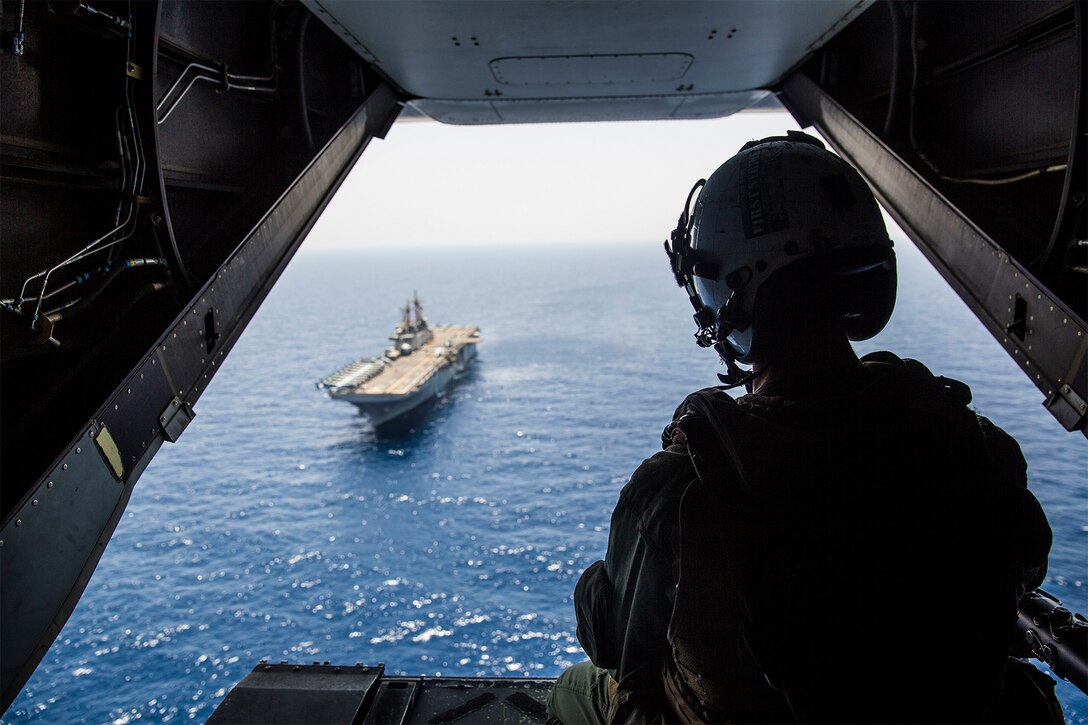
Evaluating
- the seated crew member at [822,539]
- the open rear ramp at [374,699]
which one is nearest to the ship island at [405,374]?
the open rear ramp at [374,699]

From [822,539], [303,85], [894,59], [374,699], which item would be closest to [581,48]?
[303,85]

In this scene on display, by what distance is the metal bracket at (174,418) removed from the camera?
2.91m

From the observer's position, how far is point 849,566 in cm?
139

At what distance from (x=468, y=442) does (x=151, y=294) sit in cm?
3446

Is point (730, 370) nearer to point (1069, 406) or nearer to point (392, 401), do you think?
point (1069, 406)

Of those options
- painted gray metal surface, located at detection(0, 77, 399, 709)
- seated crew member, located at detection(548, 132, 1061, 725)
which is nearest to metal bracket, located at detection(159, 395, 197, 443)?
painted gray metal surface, located at detection(0, 77, 399, 709)

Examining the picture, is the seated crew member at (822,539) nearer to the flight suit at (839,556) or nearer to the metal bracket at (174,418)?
the flight suit at (839,556)

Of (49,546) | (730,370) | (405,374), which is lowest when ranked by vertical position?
(405,374)

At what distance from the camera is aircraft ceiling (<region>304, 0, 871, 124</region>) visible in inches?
150

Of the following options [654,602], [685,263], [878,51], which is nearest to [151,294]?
[685,263]

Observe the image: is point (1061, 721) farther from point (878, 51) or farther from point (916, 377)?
Answer: point (878, 51)

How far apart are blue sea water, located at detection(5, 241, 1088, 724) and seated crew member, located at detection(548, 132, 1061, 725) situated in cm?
15

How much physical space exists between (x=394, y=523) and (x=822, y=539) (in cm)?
2940

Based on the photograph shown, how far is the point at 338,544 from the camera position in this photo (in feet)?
89.6
